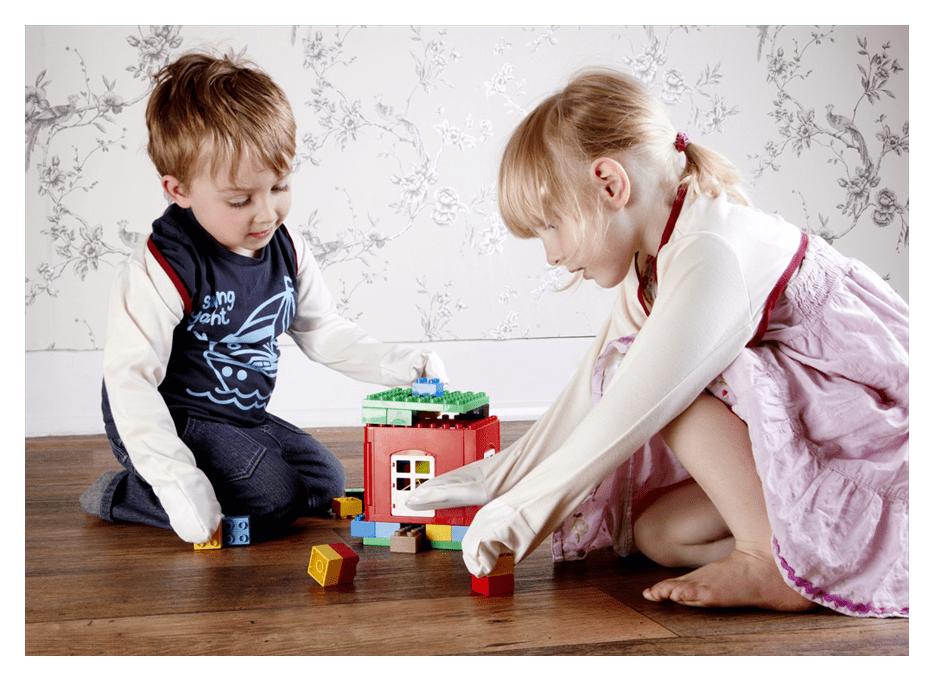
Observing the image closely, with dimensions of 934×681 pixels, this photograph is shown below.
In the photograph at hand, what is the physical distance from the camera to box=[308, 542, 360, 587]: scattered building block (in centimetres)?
88

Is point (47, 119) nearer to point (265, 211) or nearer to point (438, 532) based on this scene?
point (265, 211)

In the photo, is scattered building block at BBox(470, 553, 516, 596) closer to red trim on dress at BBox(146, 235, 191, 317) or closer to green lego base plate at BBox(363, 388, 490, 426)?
green lego base plate at BBox(363, 388, 490, 426)

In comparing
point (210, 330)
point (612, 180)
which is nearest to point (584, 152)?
point (612, 180)

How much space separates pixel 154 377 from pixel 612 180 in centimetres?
58

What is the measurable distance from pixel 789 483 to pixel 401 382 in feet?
1.91

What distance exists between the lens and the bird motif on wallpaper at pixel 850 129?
7.61 feet

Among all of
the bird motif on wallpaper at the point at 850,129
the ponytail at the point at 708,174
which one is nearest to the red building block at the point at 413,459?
the ponytail at the point at 708,174

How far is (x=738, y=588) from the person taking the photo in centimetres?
78

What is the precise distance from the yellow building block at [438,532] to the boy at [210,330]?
0.20 m

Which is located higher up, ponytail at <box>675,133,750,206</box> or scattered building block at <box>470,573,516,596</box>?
ponytail at <box>675,133,750,206</box>

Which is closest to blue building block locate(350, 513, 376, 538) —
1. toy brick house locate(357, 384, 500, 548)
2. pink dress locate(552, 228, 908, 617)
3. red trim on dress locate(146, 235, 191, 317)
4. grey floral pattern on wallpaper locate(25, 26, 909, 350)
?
toy brick house locate(357, 384, 500, 548)

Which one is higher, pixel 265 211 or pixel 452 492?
pixel 265 211

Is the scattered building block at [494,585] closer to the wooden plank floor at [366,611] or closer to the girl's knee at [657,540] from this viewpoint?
the wooden plank floor at [366,611]

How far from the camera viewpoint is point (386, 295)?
214 cm
